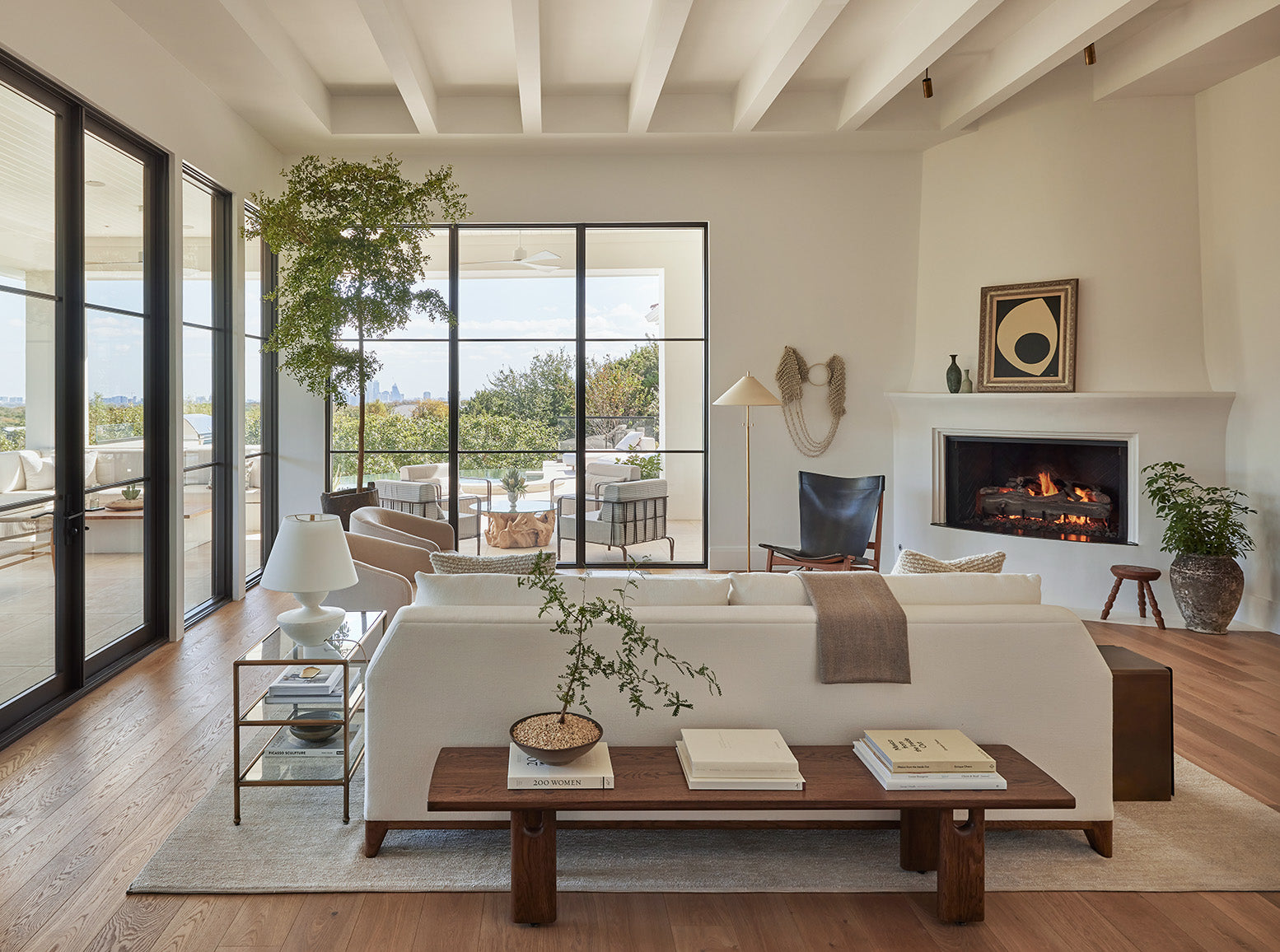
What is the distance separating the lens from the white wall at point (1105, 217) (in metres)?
5.61

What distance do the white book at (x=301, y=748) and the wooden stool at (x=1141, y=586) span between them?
4672mm

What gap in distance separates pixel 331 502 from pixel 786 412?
358 centimetres

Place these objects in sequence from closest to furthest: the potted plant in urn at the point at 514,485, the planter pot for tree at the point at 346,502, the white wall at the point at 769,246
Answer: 1. the planter pot for tree at the point at 346,502
2. the white wall at the point at 769,246
3. the potted plant in urn at the point at 514,485

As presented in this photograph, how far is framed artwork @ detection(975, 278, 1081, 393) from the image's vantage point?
19.4ft

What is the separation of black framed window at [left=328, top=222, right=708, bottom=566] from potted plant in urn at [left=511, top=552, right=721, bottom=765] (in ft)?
14.4

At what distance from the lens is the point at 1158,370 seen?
18.5ft

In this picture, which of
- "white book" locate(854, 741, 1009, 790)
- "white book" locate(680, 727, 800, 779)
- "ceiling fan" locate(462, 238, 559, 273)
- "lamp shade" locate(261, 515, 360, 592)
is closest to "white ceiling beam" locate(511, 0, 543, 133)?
"ceiling fan" locate(462, 238, 559, 273)

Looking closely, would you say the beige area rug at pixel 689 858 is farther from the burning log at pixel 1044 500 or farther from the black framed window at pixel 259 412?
the black framed window at pixel 259 412

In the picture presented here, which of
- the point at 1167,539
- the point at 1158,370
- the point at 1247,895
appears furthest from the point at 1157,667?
the point at 1158,370

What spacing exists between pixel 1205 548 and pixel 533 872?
15.4 feet

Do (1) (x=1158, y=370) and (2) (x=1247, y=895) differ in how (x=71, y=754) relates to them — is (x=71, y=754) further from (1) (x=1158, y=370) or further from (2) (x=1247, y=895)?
(1) (x=1158, y=370)

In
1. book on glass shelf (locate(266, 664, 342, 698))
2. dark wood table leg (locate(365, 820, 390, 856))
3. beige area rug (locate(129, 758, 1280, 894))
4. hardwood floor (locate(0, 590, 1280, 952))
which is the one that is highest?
book on glass shelf (locate(266, 664, 342, 698))

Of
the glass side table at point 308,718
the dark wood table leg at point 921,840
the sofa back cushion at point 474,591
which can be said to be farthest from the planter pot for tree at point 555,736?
the dark wood table leg at point 921,840

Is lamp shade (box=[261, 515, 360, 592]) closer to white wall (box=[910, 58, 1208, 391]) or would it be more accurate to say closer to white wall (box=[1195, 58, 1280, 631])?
white wall (box=[910, 58, 1208, 391])
